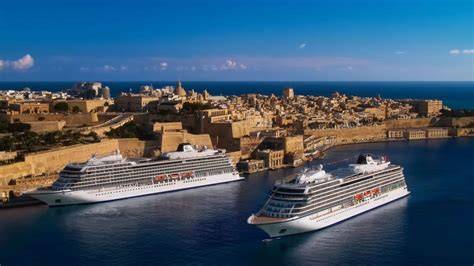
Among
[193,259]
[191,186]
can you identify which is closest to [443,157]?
[191,186]

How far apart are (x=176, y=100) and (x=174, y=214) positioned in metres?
22.1

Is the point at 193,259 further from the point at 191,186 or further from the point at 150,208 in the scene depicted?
the point at 191,186

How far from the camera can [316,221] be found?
63.3 ft

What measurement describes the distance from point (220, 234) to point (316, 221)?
3.01 meters

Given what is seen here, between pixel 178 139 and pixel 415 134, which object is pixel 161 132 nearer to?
pixel 178 139

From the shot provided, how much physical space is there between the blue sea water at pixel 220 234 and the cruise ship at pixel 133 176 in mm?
560

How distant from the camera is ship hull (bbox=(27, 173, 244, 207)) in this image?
23.7m

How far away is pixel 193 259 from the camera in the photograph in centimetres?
1702

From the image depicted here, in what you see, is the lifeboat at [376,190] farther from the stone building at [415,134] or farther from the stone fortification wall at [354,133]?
the stone building at [415,134]

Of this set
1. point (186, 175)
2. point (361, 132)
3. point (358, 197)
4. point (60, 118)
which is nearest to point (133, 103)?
point (60, 118)

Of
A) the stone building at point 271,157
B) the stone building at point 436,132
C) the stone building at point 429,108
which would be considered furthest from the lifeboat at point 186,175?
the stone building at point 429,108

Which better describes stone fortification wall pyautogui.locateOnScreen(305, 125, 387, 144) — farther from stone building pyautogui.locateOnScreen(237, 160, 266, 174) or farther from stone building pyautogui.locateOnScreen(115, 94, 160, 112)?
stone building pyautogui.locateOnScreen(237, 160, 266, 174)

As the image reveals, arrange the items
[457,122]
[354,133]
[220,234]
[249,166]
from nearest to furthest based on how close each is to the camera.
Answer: [220,234], [249,166], [354,133], [457,122]

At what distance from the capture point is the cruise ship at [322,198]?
1856 centimetres
